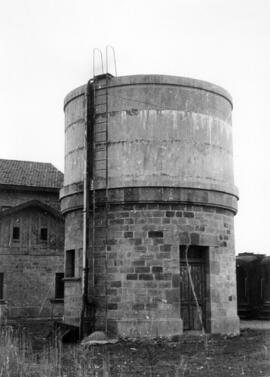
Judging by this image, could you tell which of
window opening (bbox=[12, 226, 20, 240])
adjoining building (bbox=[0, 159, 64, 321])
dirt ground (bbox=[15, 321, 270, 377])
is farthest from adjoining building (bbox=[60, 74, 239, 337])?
window opening (bbox=[12, 226, 20, 240])

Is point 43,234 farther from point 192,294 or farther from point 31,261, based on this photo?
point 192,294

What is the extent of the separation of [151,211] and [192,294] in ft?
8.57

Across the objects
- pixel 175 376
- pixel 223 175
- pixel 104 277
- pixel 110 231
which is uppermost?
pixel 223 175

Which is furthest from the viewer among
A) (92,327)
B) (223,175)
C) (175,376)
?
(223,175)

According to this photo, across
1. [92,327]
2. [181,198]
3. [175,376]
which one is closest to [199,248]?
[181,198]

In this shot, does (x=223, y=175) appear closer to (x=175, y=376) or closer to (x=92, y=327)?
(x=92, y=327)

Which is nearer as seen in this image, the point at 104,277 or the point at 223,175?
the point at 104,277

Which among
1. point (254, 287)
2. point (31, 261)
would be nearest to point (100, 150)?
point (254, 287)

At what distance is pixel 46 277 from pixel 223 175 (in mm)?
15129

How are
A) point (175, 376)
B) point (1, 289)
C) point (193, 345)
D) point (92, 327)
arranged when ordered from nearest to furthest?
point (175, 376) → point (193, 345) → point (92, 327) → point (1, 289)

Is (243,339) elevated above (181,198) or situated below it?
below

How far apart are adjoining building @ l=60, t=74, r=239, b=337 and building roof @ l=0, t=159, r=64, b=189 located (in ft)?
57.2

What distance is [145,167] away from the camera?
15.4 m

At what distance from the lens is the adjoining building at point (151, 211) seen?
1490 centimetres
